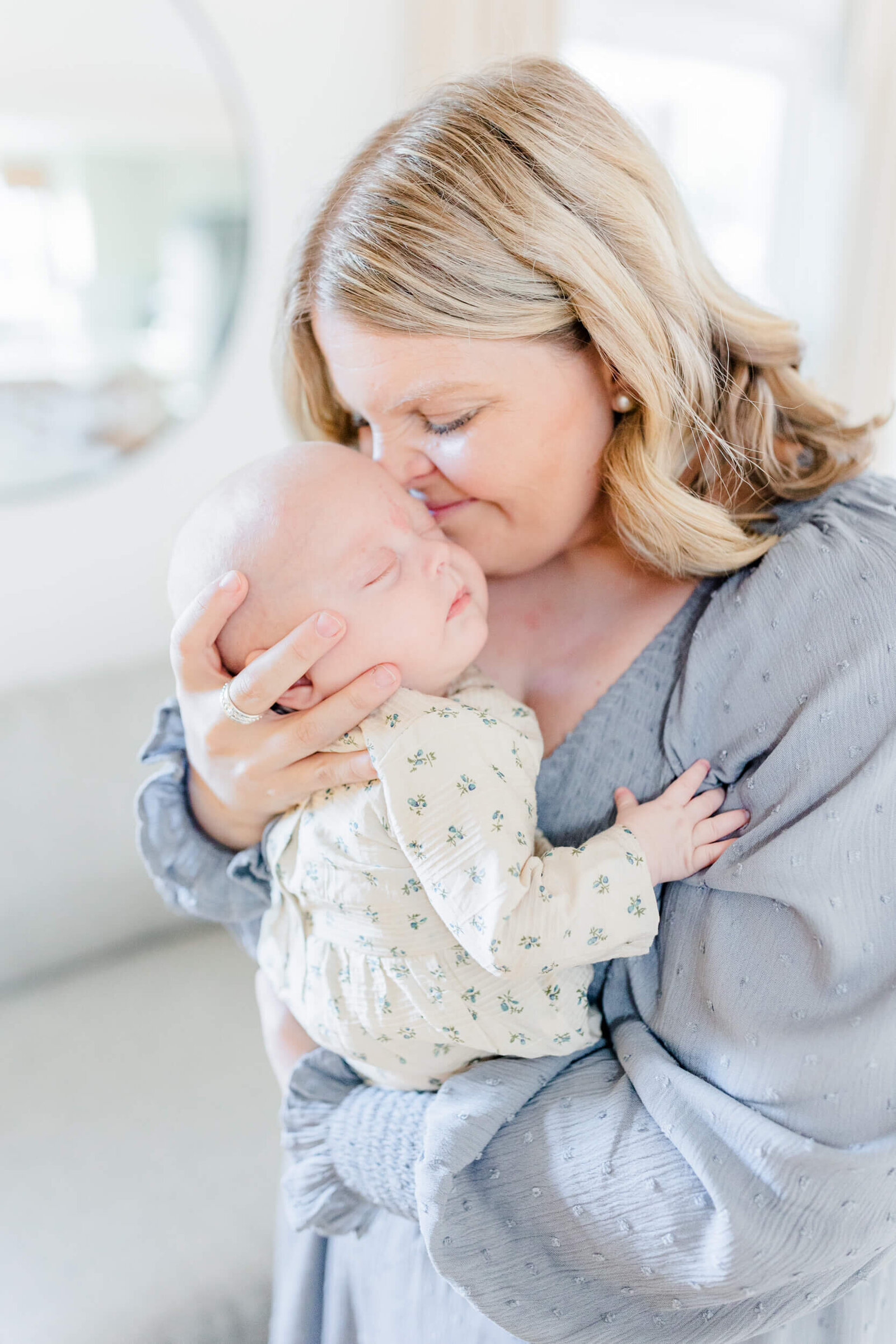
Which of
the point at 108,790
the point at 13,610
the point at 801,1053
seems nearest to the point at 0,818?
the point at 108,790

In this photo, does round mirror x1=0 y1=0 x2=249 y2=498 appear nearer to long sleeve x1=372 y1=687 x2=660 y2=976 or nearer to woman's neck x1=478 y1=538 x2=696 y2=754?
woman's neck x1=478 y1=538 x2=696 y2=754

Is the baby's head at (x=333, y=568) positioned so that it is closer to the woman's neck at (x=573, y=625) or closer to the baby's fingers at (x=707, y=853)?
the woman's neck at (x=573, y=625)

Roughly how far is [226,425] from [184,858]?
1.46 m

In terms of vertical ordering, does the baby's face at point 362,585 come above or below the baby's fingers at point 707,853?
above

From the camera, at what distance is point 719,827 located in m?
0.86

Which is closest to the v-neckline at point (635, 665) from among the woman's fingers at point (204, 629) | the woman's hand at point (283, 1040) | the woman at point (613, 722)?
the woman at point (613, 722)

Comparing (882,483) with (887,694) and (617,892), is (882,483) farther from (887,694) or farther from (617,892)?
(617,892)

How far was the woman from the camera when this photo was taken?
2.55 feet

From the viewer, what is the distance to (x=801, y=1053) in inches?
30.2

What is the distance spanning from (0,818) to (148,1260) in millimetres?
851

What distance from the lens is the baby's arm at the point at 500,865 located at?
80 centimetres

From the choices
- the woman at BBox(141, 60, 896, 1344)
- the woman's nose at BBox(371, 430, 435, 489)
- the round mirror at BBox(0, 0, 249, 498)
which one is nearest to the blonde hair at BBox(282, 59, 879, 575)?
the woman at BBox(141, 60, 896, 1344)

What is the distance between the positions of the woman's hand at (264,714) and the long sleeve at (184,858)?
0.26 feet

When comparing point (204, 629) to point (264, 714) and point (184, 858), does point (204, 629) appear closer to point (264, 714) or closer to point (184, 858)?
point (264, 714)
